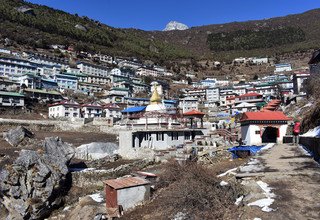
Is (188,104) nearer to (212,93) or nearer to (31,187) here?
(212,93)

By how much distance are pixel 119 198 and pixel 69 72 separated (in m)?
88.6

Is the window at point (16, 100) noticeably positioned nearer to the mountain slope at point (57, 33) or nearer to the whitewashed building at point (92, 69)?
the whitewashed building at point (92, 69)

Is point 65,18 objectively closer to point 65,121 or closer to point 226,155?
point 65,121

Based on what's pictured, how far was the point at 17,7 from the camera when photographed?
16488 cm

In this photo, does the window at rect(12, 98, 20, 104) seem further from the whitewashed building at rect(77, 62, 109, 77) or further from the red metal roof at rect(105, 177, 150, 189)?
the red metal roof at rect(105, 177, 150, 189)

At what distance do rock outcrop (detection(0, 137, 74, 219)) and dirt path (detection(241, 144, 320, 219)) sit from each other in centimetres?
1653

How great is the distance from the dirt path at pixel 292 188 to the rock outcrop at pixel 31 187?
54.2ft

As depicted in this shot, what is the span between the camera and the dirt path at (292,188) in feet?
34.2

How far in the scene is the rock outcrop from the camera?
80.0ft

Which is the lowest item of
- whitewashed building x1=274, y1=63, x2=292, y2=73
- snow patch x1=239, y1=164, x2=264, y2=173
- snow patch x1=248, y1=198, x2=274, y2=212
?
snow patch x1=248, y1=198, x2=274, y2=212

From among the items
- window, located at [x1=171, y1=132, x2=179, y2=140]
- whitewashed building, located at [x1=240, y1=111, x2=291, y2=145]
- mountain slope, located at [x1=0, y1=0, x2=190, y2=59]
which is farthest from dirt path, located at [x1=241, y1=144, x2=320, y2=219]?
mountain slope, located at [x1=0, y1=0, x2=190, y2=59]

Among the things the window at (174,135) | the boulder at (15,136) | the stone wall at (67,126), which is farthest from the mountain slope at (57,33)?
the window at (174,135)

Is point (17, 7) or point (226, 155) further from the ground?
point (17, 7)

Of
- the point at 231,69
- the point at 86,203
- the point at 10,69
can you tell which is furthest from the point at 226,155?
the point at 231,69
